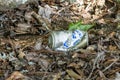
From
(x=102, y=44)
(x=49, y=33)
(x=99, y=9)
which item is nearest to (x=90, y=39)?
(x=102, y=44)

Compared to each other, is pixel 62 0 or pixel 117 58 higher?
pixel 62 0

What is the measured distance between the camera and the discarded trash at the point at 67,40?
3.29m

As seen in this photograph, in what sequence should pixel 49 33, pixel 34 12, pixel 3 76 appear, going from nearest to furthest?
pixel 3 76 → pixel 49 33 → pixel 34 12

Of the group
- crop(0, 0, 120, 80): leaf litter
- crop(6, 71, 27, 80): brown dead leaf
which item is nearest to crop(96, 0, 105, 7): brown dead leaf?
crop(0, 0, 120, 80): leaf litter

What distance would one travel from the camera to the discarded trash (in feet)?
10.8

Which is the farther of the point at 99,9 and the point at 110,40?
the point at 99,9

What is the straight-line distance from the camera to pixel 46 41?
11.3ft

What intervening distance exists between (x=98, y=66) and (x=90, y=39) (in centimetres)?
50

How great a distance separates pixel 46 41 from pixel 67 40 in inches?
9.4

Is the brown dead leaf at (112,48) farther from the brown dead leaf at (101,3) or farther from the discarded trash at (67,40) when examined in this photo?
the brown dead leaf at (101,3)

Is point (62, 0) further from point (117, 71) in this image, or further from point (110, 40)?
point (117, 71)

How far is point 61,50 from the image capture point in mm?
3275

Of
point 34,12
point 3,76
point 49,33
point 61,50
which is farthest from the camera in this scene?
point 34,12

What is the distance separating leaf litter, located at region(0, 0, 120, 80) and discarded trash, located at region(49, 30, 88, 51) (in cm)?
5
